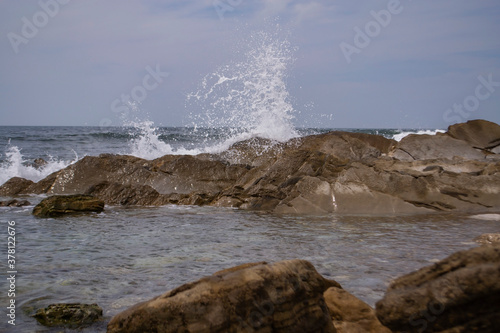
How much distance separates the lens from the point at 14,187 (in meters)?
13.3

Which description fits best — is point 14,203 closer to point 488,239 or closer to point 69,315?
point 69,315

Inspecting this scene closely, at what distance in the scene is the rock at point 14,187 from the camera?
42.8 feet

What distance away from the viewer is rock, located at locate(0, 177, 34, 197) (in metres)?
13.1

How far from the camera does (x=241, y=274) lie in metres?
3.08

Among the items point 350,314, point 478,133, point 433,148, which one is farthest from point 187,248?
point 478,133

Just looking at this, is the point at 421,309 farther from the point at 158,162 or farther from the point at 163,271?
the point at 158,162

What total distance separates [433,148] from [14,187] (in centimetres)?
1139

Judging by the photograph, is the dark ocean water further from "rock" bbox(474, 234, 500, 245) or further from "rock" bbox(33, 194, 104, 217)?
"rock" bbox(33, 194, 104, 217)

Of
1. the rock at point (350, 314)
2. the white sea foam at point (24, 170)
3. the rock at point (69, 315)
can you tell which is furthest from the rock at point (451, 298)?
the white sea foam at point (24, 170)

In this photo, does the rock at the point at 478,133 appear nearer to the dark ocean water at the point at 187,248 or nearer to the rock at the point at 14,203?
the dark ocean water at the point at 187,248

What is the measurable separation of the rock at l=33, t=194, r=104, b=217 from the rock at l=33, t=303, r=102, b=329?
18.1ft

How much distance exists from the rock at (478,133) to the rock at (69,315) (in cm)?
1291

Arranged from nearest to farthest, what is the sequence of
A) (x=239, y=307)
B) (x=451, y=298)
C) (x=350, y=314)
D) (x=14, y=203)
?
(x=451, y=298)
(x=239, y=307)
(x=350, y=314)
(x=14, y=203)

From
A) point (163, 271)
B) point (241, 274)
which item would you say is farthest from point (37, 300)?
point (241, 274)
